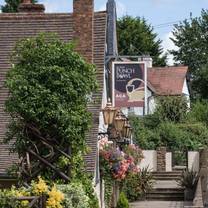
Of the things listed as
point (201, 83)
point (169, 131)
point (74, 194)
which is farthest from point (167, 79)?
point (74, 194)

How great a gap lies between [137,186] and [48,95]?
17787mm

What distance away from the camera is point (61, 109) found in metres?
14.7

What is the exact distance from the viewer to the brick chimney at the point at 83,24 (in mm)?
22422

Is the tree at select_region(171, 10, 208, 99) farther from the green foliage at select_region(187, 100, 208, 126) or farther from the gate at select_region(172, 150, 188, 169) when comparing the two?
the gate at select_region(172, 150, 188, 169)

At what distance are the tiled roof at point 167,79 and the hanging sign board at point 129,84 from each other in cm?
2555

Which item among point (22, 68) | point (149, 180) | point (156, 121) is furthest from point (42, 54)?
point (156, 121)

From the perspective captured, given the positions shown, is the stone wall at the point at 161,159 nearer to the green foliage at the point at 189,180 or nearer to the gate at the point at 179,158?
the gate at the point at 179,158

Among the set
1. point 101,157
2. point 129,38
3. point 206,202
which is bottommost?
point 206,202

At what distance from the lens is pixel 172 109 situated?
1982 inches

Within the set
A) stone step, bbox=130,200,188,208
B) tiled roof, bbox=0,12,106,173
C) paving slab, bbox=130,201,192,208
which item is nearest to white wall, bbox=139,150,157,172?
stone step, bbox=130,200,188,208

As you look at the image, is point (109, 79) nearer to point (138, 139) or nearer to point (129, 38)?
point (138, 139)

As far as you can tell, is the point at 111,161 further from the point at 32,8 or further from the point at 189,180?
the point at 189,180

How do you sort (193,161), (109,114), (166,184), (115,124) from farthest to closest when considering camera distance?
(193,161), (166,184), (115,124), (109,114)

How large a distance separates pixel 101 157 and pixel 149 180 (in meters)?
11.4
